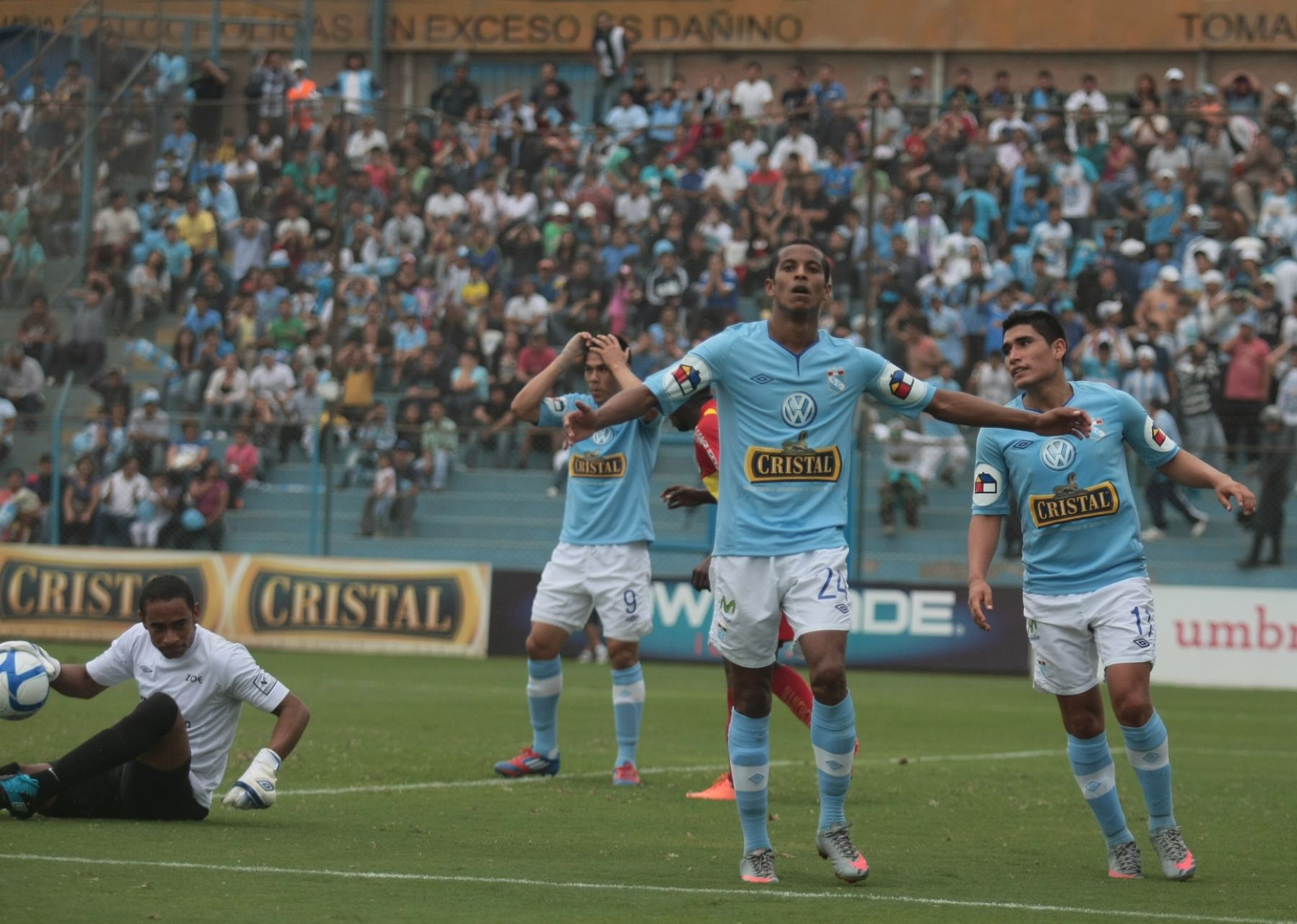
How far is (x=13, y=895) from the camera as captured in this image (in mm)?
6367

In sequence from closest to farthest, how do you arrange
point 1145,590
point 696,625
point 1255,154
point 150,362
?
point 1145,590, point 696,625, point 1255,154, point 150,362

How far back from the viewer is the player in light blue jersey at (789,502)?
23.9 feet

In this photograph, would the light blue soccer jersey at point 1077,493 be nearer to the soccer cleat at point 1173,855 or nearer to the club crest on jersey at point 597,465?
the soccer cleat at point 1173,855

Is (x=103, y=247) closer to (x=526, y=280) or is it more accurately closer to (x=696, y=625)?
(x=526, y=280)

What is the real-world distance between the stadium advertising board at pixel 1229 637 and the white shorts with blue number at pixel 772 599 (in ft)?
44.1

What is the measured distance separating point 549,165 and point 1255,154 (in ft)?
29.9

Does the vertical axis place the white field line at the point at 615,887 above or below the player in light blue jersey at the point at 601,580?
below

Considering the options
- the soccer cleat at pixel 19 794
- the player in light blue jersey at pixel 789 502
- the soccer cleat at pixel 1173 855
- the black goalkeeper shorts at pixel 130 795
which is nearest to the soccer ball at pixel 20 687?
the soccer cleat at pixel 19 794

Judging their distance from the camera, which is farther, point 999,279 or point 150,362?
point 150,362

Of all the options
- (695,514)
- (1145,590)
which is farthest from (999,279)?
(1145,590)

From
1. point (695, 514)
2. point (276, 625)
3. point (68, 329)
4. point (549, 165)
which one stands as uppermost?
point (549, 165)

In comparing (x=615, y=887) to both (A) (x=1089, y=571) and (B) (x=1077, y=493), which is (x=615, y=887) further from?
(B) (x=1077, y=493)

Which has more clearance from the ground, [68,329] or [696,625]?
[68,329]

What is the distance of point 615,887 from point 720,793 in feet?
11.0
